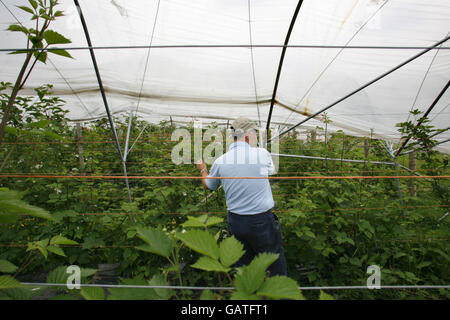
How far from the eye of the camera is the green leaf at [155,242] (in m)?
0.68

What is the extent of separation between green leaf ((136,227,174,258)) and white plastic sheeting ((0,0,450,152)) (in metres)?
2.31

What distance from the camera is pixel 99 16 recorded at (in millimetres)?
2781

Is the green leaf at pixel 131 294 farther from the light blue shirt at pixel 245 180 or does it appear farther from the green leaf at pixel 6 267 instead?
the light blue shirt at pixel 245 180

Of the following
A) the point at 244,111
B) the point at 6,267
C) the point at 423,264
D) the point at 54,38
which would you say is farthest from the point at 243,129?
the point at 244,111

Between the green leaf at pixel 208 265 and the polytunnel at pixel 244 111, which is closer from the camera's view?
the green leaf at pixel 208 265

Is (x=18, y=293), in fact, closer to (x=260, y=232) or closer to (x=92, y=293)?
(x=92, y=293)

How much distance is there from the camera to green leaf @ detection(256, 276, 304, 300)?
49 cm

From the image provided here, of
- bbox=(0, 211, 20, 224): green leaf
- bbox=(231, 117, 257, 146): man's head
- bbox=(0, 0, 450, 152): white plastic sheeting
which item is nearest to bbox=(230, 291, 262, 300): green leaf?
bbox=(0, 211, 20, 224): green leaf

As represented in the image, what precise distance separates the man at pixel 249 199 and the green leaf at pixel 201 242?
119 cm

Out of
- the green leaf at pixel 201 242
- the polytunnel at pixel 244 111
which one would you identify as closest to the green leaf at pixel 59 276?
the polytunnel at pixel 244 111
